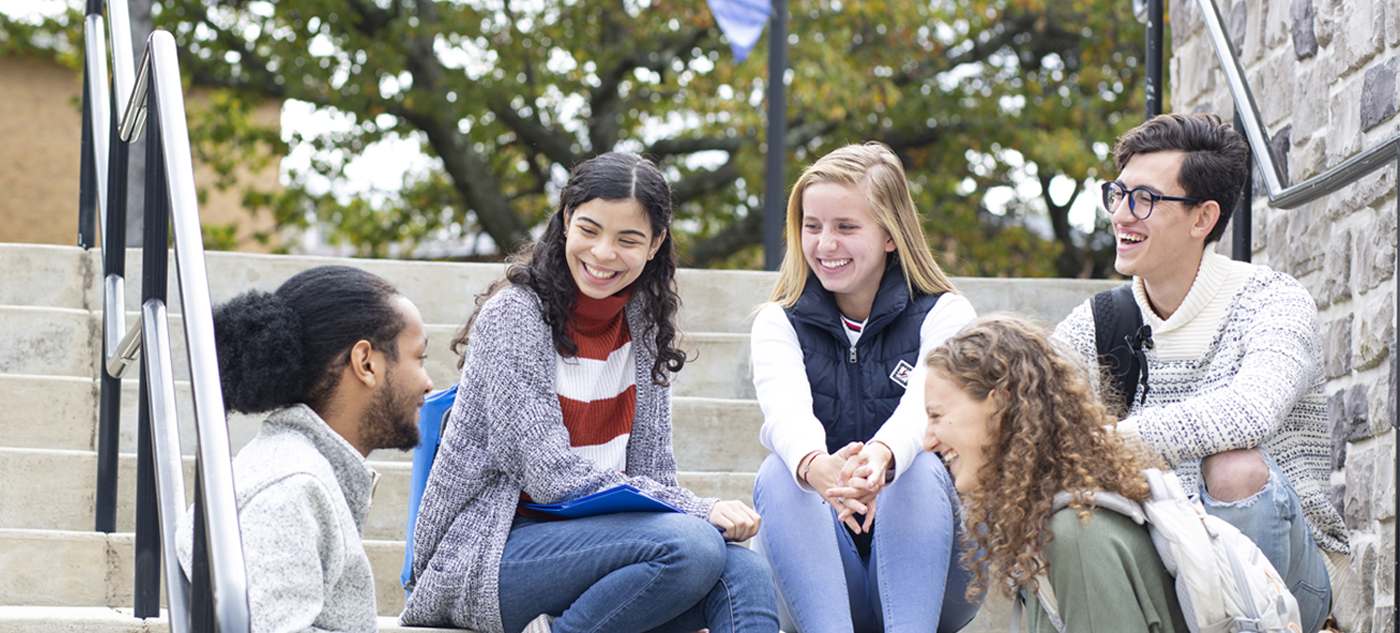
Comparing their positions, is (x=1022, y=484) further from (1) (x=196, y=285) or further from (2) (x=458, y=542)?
(1) (x=196, y=285)

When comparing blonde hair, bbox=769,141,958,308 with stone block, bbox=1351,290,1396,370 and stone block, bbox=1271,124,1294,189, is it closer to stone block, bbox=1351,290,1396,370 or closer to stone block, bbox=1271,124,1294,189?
stone block, bbox=1351,290,1396,370

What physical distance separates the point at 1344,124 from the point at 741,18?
160 inches

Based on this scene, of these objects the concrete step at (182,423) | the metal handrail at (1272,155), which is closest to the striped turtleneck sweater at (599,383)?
the concrete step at (182,423)

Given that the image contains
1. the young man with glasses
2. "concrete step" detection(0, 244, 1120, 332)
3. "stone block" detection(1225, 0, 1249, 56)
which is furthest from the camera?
"concrete step" detection(0, 244, 1120, 332)

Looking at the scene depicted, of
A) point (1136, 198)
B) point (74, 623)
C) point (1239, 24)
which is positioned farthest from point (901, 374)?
point (1239, 24)

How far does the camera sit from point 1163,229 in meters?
2.49

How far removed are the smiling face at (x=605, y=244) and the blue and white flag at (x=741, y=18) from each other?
4.19m

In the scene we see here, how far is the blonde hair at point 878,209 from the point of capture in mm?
2760

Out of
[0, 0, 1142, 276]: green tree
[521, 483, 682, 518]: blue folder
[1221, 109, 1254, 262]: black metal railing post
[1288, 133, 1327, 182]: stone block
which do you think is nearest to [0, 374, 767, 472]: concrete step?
[521, 483, 682, 518]: blue folder

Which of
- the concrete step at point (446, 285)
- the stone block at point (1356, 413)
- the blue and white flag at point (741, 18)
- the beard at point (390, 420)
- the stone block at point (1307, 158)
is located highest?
the blue and white flag at point (741, 18)

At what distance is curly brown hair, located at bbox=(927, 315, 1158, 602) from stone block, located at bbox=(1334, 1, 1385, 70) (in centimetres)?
141

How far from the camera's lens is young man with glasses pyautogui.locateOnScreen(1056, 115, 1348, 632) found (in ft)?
7.22

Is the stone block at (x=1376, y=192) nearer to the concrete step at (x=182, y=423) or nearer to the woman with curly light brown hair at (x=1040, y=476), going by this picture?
the woman with curly light brown hair at (x=1040, y=476)

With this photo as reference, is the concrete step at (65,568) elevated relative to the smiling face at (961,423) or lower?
lower
